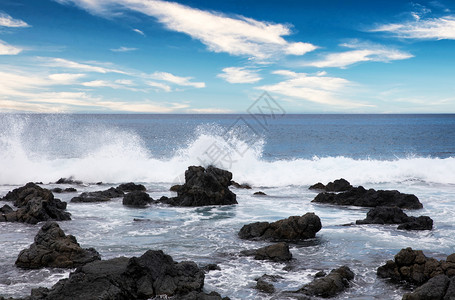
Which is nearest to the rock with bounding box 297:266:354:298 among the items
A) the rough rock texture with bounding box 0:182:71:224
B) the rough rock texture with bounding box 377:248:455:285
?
the rough rock texture with bounding box 377:248:455:285

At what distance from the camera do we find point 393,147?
68.6 meters

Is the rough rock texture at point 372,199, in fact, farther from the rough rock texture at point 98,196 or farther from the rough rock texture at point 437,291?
the rough rock texture at point 437,291

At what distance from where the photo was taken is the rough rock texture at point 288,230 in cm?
1516

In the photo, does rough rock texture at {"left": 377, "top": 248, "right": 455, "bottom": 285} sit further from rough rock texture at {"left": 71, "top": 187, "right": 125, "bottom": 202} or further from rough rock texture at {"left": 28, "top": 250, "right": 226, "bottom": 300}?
rough rock texture at {"left": 71, "top": 187, "right": 125, "bottom": 202}

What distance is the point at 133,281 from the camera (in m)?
9.81

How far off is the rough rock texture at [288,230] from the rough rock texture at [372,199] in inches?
295

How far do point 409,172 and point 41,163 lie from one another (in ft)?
94.0

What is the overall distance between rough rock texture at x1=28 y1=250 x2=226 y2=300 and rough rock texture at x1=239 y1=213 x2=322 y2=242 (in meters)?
4.85

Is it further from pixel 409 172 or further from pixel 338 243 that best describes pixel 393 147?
pixel 338 243

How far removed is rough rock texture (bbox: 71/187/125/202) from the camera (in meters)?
22.9

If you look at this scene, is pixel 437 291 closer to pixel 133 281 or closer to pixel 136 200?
pixel 133 281

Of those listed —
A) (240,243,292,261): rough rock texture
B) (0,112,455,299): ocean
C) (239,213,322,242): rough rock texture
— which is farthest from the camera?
(239,213,322,242): rough rock texture

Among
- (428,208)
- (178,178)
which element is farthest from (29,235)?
(178,178)

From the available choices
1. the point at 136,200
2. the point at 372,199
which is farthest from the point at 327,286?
the point at 136,200
